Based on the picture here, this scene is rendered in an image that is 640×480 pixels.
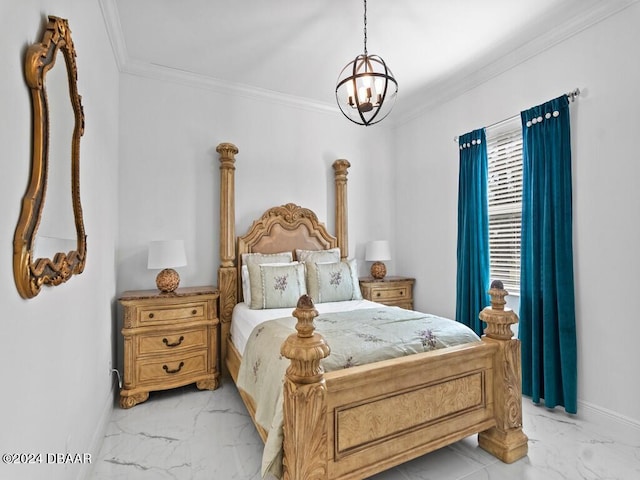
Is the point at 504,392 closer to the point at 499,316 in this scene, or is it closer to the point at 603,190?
the point at 499,316

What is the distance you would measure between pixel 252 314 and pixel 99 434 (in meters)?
1.21

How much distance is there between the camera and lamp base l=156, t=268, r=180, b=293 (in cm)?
286

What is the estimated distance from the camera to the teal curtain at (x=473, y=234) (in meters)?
3.21

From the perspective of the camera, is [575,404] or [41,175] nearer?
[41,175]

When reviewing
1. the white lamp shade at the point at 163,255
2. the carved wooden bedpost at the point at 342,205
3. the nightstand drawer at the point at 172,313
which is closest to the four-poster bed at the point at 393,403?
the nightstand drawer at the point at 172,313

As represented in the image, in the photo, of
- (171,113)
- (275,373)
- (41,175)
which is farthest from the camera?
(171,113)

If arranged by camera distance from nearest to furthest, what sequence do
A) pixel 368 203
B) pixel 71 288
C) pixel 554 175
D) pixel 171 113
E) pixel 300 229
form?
pixel 71 288 < pixel 554 175 < pixel 171 113 < pixel 300 229 < pixel 368 203

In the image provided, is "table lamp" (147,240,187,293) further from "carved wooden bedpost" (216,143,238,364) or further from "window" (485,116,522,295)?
"window" (485,116,522,295)

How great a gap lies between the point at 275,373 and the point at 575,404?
87.2 inches

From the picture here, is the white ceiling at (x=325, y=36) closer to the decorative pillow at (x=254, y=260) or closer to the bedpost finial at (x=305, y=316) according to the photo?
the decorative pillow at (x=254, y=260)

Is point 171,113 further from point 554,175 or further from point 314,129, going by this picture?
point 554,175

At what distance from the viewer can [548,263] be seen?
2553 millimetres

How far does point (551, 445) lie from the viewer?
6.79ft

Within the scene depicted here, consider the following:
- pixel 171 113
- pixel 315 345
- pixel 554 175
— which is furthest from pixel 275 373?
pixel 171 113
